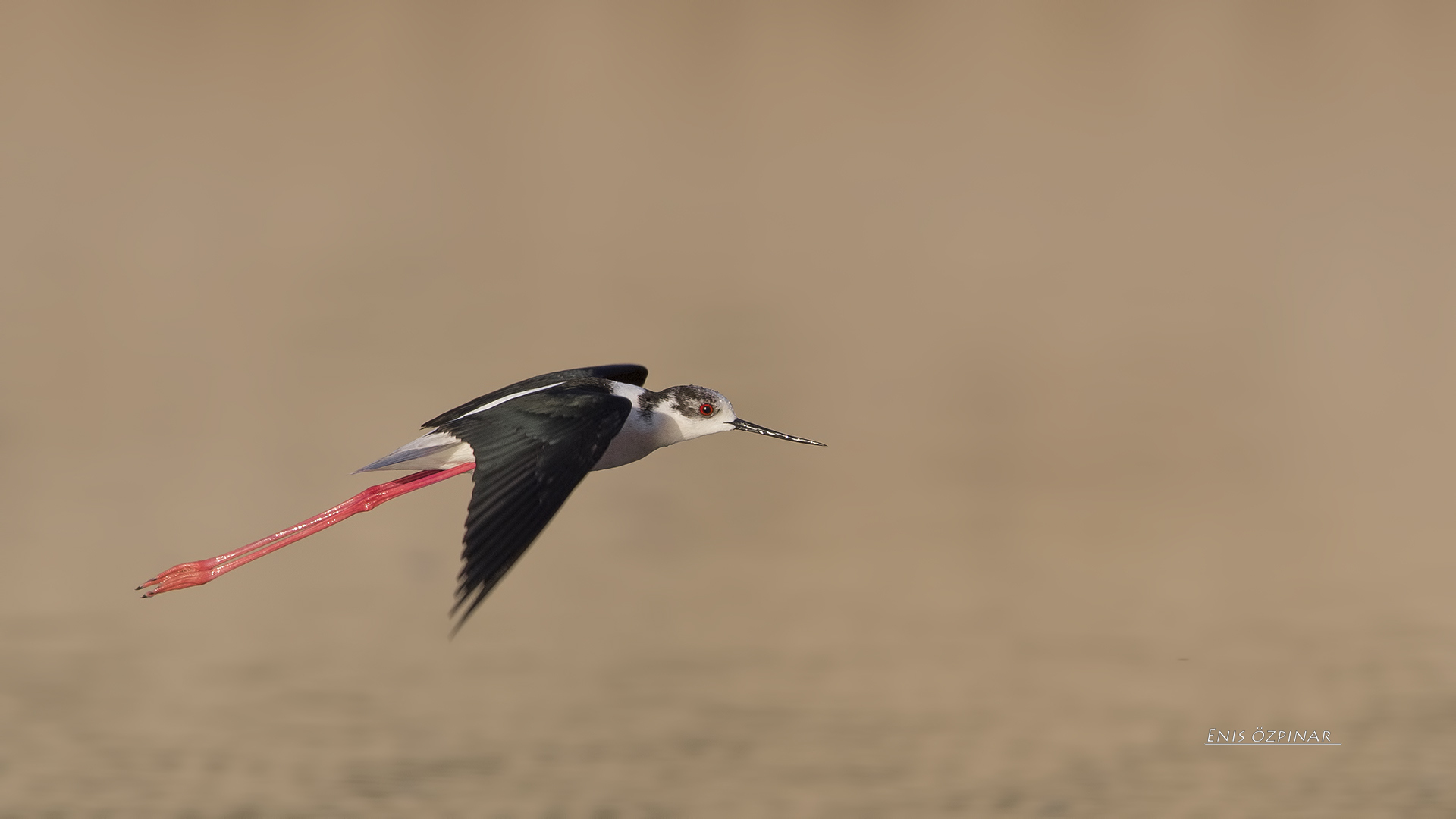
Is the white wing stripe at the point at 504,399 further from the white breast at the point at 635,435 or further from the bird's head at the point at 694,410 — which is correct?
the bird's head at the point at 694,410

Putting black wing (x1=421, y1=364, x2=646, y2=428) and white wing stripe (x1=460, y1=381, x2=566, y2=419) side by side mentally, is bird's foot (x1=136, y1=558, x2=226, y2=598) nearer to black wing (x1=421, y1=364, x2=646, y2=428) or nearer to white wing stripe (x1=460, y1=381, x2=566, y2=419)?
black wing (x1=421, y1=364, x2=646, y2=428)

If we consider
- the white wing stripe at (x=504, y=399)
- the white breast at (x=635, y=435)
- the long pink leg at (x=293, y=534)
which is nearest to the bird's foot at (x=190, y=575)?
the long pink leg at (x=293, y=534)

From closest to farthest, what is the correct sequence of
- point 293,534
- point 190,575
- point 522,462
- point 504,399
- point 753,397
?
1. point 522,462
2. point 504,399
3. point 293,534
4. point 190,575
5. point 753,397

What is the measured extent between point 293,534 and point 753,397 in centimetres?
526

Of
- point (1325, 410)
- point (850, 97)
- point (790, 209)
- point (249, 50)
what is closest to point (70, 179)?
point (249, 50)

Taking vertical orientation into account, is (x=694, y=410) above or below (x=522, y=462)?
below

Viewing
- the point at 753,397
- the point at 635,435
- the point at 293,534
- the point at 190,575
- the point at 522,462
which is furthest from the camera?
the point at 753,397

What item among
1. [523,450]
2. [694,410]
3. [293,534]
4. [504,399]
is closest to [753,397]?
[694,410]

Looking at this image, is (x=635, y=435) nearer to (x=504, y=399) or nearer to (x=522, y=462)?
(x=504, y=399)

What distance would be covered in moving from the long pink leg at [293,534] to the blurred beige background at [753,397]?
3.13ft

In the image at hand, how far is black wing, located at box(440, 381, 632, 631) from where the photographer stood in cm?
500

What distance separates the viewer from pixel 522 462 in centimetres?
550

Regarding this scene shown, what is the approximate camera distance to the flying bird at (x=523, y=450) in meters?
5.12

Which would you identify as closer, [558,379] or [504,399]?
[504,399]
